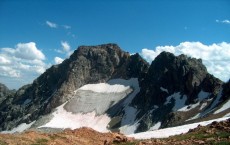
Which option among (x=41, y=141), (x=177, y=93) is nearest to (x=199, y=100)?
(x=177, y=93)

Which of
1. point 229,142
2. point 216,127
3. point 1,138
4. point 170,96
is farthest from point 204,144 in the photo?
point 170,96

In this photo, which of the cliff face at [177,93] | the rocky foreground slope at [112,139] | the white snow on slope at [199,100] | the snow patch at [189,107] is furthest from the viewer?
the cliff face at [177,93]

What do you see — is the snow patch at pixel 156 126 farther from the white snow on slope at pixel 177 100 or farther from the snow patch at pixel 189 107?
the white snow on slope at pixel 177 100

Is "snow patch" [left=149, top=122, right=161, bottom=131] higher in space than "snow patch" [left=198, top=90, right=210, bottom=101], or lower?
lower

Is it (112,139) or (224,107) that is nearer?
(112,139)

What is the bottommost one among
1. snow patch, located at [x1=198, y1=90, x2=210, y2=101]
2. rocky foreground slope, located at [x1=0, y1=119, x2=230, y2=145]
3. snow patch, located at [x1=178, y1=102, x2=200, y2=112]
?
rocky foreground slope, located at [x1=0, y1=119, x2=230, y2=145]

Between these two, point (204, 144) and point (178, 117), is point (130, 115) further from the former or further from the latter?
point (204, 144)

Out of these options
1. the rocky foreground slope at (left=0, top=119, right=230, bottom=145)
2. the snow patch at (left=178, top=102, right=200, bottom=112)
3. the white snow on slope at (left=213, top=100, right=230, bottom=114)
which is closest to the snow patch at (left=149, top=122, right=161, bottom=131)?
the snow patch at (left=178, top=102, right=200, bottom=112)

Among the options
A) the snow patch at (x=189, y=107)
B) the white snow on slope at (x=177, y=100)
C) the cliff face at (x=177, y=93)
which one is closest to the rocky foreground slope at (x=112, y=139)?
the cliff face at (x=177, y=93)

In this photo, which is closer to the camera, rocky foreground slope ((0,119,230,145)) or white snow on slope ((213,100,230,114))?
rocky foreground slope ((0,119,230,145))

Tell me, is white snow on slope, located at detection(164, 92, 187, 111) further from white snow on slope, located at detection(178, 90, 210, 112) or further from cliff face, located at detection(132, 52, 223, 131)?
white snow on slope, located at detection(178, 90, 210, 112)

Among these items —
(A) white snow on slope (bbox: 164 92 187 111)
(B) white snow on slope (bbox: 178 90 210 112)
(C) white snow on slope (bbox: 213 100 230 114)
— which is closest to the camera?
(C) white snow on slope (bbox: 213 100 230 114)

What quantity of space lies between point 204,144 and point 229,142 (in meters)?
2.09

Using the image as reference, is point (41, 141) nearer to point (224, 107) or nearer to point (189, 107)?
point (224, 107)
